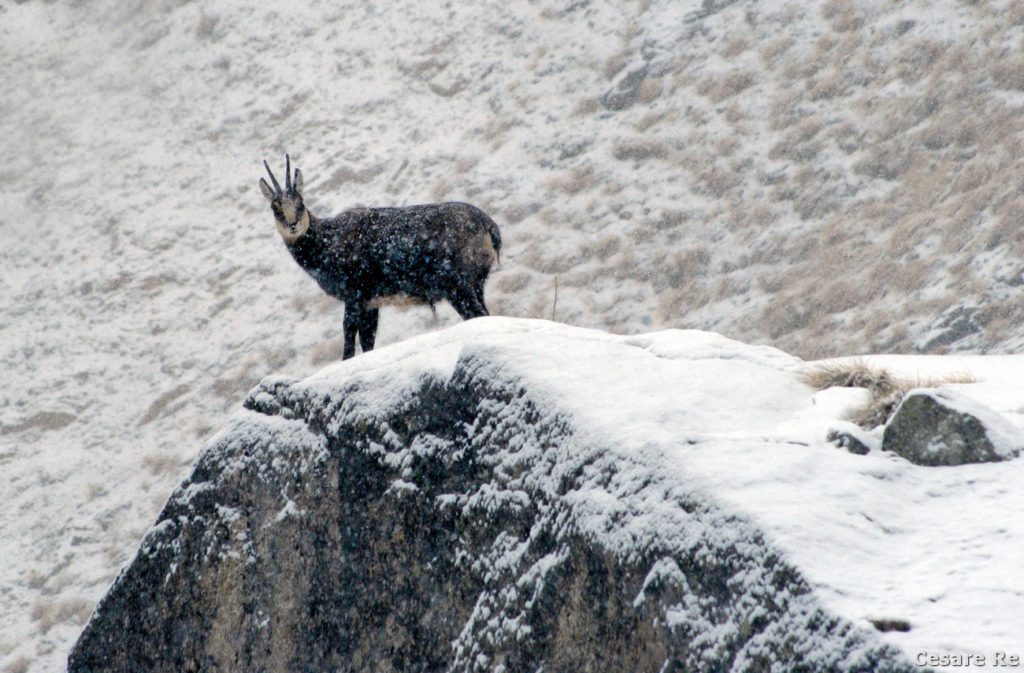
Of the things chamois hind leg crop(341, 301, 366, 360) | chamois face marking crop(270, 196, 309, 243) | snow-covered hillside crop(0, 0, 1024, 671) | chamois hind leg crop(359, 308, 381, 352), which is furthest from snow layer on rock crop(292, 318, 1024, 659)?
snow-covered hillside crop(0, 0, 1024, 671)

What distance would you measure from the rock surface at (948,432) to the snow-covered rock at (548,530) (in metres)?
0.11

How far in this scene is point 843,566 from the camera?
3.62 m

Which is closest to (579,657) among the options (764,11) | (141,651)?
(141,651)

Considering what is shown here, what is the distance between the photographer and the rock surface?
13.7ft

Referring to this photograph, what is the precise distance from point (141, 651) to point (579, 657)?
9.63ft

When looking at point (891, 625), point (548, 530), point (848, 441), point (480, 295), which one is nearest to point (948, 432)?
point (848, 441)

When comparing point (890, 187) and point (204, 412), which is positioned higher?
point (890, 187)

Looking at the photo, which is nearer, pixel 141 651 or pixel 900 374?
pixel 900 374

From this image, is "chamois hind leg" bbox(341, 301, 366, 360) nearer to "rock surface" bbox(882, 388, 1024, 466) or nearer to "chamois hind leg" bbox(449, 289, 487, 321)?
"chamois hind leg" bbox(449, 289, 487, 321)

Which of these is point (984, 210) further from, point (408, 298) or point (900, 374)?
point (900, 374)

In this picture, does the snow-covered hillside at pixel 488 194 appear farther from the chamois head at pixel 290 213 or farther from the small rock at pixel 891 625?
the small rock at pixel 891 625

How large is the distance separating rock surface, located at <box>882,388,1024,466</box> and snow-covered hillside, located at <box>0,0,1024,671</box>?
7.37 m

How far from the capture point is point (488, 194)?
56.0 ft

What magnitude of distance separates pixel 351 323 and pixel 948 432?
547cm
